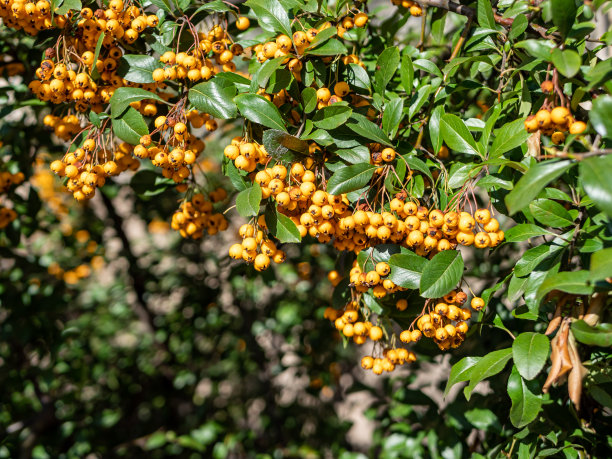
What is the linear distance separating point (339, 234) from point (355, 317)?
0.35 metres

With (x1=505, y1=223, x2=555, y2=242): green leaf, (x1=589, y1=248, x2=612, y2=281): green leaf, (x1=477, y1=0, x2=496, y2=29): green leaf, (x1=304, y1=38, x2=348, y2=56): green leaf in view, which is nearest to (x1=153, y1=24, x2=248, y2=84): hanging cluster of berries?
(x1=304, y1=38, x2=348, y2=56): green leaf

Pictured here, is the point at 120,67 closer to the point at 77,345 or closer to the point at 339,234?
the point at 339,234

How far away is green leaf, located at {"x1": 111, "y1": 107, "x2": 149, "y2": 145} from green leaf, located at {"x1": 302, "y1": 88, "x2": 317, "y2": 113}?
50cm

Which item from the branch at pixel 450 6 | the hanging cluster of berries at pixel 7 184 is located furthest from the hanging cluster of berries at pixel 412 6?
the hanging cluster of berries at pixel 7 184

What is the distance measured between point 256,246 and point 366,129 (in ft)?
1.57

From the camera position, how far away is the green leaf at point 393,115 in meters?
1.43

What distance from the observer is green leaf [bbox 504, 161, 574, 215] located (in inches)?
39.1

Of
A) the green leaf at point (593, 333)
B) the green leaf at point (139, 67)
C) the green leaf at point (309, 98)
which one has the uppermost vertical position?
the green leaf at point (139, 67)

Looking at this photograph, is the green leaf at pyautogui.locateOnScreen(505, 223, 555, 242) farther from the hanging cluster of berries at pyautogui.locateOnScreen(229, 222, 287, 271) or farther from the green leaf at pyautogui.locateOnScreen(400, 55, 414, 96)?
the hanging cluster of berries at pyautogui.locateOnScreen(229, 222, 287, 271)

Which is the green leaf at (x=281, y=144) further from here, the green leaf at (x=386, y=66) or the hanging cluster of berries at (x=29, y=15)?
the hanging cluster of berries at (x=29, y=15)

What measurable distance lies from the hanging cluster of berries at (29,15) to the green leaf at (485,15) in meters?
1.33

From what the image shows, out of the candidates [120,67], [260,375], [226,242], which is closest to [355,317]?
[120,67]

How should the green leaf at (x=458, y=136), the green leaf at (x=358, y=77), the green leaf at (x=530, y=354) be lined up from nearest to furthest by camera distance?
the green leaf at (x=530, y=354)
the green leaf at (x=458, y=136)
the green leaf at (x=358, y=77)

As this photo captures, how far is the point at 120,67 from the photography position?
1.57 metres
